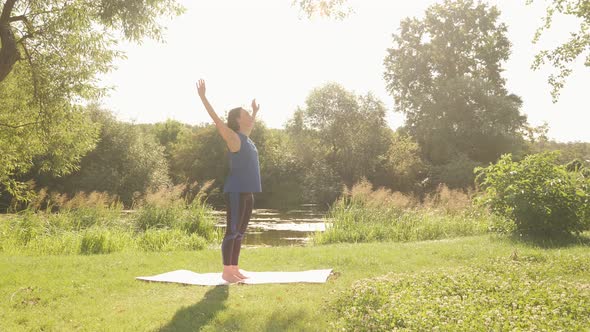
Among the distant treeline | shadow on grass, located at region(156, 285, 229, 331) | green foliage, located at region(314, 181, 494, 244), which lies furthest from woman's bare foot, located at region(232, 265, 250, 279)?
the distant treeline

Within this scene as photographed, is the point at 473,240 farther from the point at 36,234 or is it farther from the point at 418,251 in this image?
the point at 36,234

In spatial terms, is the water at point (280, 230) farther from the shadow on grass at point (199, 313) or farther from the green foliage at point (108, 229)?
the shadow on grass at point (199, 313)

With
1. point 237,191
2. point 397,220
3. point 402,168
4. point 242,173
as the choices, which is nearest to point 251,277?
point 237,191

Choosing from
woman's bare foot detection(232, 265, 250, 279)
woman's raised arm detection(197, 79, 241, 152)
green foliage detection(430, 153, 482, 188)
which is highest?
green foliage detection(430, 153, 482, 188)

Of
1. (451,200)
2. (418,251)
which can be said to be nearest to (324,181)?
(451,200)

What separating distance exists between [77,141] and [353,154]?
26394 millimetres

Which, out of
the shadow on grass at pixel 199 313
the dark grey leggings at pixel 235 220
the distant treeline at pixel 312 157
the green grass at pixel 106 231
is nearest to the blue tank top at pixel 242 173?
the dark grey leggings at pixel 235 220

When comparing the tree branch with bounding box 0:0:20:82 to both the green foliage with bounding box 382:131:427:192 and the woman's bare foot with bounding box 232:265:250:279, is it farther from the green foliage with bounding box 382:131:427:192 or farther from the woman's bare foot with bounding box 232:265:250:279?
the green foliage with bounding box 382:131:427:192

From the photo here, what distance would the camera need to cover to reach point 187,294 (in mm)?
6809

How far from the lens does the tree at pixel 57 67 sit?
36.3 ft

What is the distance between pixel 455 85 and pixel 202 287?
34381mm

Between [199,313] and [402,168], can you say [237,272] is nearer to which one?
[199,313]

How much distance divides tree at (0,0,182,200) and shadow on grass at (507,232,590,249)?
9317mm

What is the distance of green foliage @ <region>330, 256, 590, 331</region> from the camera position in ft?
16.6
